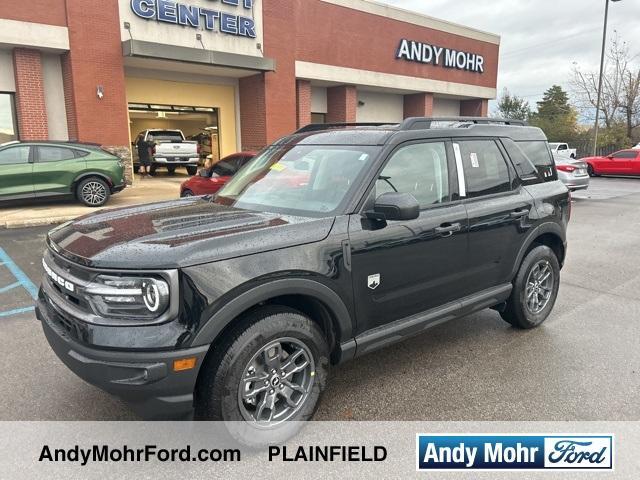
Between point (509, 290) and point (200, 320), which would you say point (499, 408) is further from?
point (200, 320)

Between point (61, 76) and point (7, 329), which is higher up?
point (61, 76)

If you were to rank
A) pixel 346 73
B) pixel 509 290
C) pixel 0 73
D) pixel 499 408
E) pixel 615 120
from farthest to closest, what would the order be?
1. pixel 615 120
2. pixel 346 73
3. pixel 0 73
4. pixel 509 290
5. pixel 499 408

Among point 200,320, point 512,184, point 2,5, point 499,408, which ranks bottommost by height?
point 499,408

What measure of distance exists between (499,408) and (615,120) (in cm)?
4397

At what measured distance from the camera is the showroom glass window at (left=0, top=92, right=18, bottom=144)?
14.7m

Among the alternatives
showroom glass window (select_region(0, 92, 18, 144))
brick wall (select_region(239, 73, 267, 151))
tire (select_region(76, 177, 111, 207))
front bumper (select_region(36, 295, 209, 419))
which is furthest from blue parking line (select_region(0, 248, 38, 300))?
brick wall (select_region(239, 73, 267, 151))

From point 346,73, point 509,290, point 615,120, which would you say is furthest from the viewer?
point 615,120

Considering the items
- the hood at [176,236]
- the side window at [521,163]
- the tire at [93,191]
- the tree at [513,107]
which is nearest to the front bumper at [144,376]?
the hood at [176,236]

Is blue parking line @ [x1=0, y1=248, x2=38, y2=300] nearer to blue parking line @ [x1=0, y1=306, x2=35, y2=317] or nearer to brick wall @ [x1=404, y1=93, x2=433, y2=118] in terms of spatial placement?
blue parking line @ [x1=0, y1=306, x2=35, y2=317]

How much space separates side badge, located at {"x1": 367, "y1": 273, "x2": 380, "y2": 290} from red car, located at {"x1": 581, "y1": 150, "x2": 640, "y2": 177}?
80.6ft

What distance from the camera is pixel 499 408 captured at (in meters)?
3.31

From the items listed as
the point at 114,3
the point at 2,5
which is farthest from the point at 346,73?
the point at 2,5

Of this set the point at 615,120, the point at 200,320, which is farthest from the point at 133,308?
the point at 615,120

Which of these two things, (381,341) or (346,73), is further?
(346,73)
